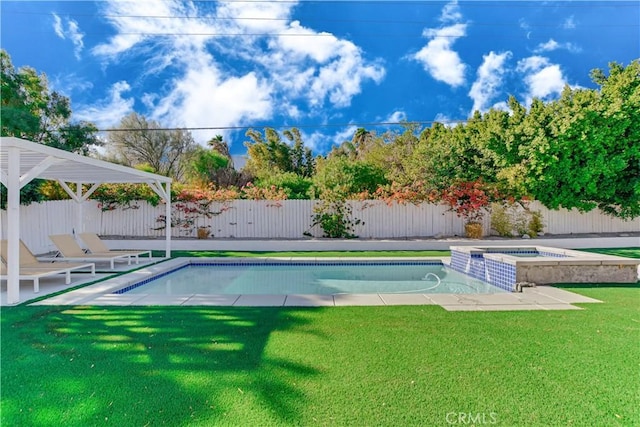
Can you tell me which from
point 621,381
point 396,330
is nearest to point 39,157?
point 396,330

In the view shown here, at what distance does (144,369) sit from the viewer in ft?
11.0

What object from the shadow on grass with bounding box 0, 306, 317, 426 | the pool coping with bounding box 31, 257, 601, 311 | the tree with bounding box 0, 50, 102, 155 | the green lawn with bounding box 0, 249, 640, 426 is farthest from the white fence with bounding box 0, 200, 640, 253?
the shadow on grass with bounding box 0, 306, 317, 426

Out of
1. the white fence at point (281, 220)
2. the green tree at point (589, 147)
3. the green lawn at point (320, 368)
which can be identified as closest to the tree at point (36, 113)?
the white fence at point (281, 220)

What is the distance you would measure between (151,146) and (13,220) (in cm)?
2574

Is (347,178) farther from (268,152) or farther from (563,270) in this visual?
(268,152)

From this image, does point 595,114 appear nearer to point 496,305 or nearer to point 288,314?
point 496,305

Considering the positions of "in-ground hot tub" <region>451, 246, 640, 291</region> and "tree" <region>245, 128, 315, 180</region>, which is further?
"tree" <region>245, 128, 315, 180</region>

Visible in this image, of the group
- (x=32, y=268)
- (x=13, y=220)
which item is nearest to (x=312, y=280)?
(x=32, y=268)

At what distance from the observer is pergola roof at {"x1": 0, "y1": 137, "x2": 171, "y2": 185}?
5.58m

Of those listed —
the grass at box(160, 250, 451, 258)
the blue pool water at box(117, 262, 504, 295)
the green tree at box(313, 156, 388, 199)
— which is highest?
the green tree at box(313, 156, 388, 199)

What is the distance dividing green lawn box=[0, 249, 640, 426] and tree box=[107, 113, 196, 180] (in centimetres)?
2560

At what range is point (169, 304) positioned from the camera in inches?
222

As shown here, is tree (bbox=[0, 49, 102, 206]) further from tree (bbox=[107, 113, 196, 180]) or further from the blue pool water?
tree (bbox=[107, 113, 196, 180])

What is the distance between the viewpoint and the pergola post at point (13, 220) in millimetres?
5539
